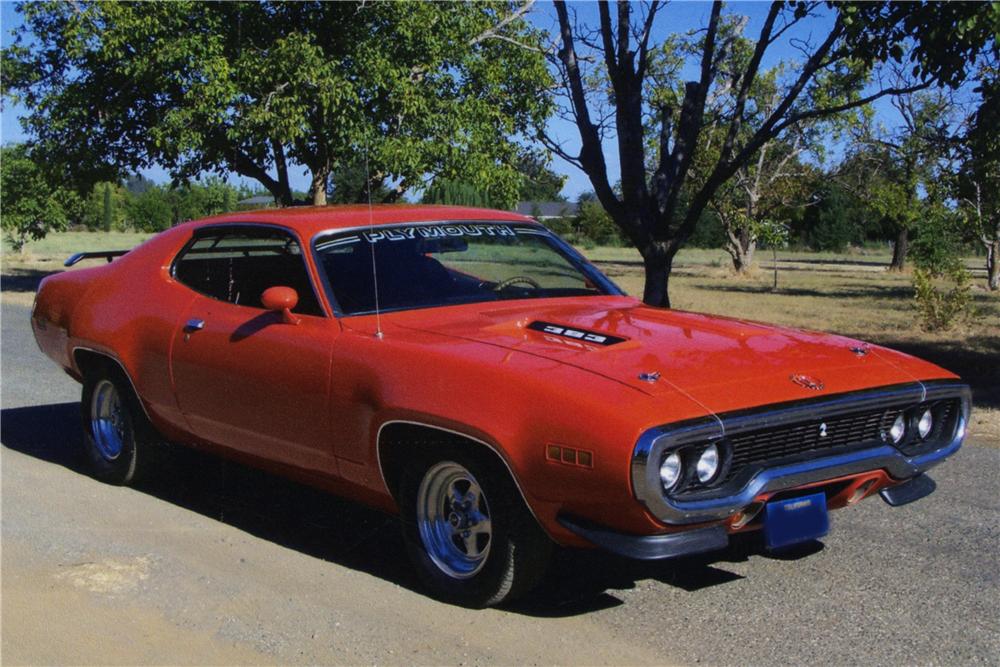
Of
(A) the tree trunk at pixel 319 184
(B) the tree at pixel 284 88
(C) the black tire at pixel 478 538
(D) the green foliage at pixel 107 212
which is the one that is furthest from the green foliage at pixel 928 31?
(D) the green foliage at pixel 107 212

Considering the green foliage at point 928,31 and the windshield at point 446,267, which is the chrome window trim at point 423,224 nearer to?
the windshield at point 446,267

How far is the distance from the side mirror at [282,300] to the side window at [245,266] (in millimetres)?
71

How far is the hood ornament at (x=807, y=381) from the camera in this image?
399cm

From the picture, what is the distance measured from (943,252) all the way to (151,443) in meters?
19.2

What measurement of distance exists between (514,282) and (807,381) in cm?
171

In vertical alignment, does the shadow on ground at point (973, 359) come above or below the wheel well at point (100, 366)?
below

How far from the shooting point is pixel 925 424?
4473 mm

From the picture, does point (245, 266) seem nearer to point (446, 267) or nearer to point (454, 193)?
point (446, 267)

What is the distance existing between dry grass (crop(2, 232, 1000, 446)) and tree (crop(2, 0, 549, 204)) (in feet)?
12.2

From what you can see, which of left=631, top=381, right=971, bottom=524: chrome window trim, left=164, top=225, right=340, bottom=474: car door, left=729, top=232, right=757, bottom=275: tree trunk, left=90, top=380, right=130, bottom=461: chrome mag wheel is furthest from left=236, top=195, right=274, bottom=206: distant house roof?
left=729, top=232, right=757, bottom=275: tree trunk

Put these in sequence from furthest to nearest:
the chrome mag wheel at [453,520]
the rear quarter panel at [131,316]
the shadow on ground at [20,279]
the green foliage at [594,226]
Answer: the green foliage at [594,226] → the shadow on ground at [20,279] → the rear quarter panel at [131,316] → the chrome mag wheel at [453,520]

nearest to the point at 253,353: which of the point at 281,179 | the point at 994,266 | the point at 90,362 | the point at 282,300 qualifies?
the point at 282,300

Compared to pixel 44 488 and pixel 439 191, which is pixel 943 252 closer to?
pixel 439 191

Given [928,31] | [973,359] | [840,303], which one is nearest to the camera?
[928,31]
